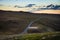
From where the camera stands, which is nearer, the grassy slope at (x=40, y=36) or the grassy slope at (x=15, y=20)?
the grassy slope at (x=40, y=36)

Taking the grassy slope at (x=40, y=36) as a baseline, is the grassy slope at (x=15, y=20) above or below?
above

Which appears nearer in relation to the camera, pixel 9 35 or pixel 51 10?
pixel 9 35

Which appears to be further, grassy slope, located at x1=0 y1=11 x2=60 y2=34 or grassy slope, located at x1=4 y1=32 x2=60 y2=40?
grassy slope, located at x1=0 y1=11 x2=60 y2=34

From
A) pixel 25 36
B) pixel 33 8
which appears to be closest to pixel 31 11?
pixel 33 8

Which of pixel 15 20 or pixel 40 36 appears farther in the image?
pixel 15 20

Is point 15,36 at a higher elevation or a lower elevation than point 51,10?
lower

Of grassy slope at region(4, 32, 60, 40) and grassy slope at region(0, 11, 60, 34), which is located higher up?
grassy slope at region(0, 11, 60, 34)

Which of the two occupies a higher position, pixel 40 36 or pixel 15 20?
pixel 15 20

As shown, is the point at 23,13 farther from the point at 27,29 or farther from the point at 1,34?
the point at 1,34
